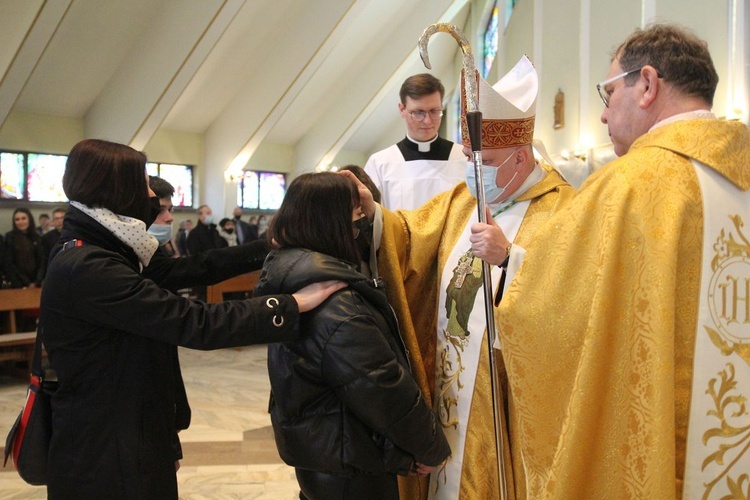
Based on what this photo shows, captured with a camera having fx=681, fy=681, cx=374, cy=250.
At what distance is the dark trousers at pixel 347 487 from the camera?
175 cm

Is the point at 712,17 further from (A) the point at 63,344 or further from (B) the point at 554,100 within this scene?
(A) the point at 63,344

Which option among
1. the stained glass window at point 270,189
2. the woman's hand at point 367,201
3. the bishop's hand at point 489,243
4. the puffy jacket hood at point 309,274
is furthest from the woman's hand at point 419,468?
the stained glass window at point 270,189

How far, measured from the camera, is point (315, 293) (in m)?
1.73

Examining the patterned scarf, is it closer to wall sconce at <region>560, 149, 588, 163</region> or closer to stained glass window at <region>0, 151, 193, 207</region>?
wall sconce at <region>560, 149, 588, 163</region>

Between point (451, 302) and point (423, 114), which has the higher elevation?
point (423, 114)

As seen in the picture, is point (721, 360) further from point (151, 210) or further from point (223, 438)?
point (223, 438)

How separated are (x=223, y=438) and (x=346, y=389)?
3.17 meters

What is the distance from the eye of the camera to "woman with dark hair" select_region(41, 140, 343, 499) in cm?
166

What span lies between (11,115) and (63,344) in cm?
1173

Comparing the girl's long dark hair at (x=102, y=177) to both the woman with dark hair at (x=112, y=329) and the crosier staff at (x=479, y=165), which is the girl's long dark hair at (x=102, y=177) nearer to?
the woman with dark hair at (x=112, y=329)

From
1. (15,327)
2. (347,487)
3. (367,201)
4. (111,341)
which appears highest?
(367,201)

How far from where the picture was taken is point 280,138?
1720 centimetres

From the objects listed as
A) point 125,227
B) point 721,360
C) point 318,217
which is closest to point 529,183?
point 318,217

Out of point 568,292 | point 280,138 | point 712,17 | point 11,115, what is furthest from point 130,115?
point 568,292
